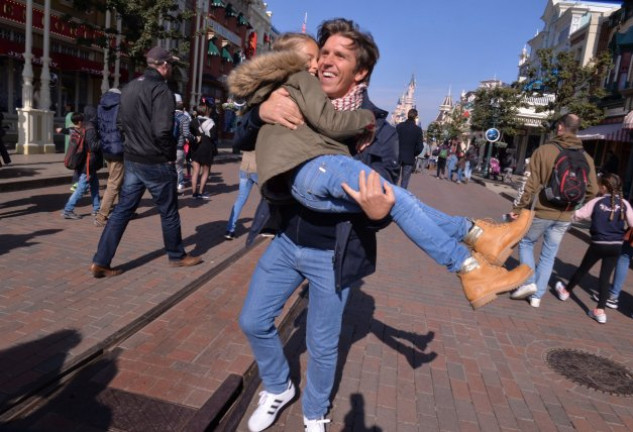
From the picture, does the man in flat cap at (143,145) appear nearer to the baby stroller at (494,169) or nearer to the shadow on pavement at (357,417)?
the shadow on pavement at (357,417)

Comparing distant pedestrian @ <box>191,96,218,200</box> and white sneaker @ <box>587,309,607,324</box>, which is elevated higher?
distant pedestrian @ <box>191,96,218,200</box>

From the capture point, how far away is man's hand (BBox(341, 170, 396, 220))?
1.99 meters

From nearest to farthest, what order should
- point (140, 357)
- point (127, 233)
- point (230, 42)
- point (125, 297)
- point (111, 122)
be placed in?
point (140, 357) → point (125, 297) → point (111, 122) → point (127, 233) → point (230, 42)

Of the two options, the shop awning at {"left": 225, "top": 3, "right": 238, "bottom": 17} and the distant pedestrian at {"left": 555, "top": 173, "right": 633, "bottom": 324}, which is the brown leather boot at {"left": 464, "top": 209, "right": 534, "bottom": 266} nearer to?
the distant pedestrian at {"left": 555, "top": 173, "right": 633, "bottom": 324}

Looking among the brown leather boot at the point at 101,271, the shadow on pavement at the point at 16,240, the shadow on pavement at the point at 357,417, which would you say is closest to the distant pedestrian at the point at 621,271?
the shadow on pavement at the point at 357,417

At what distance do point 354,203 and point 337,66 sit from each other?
29.0 inches

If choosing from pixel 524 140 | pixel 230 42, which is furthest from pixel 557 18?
pixel 230 42

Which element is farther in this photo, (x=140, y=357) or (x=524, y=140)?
(x=524, y=140)

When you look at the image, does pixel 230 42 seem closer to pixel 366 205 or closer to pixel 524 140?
pixel 524 140

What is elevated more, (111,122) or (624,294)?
(111,122)

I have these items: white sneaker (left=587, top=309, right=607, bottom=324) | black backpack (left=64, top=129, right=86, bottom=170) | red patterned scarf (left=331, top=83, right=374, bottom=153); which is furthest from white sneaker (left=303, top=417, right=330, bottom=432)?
black backpack (left=64, top=129, right=86, bottom=170)

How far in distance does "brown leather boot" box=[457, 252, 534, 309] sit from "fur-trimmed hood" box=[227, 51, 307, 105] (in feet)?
4.04

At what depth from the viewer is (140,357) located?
340 centimetres

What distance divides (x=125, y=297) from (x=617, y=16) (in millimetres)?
31957
